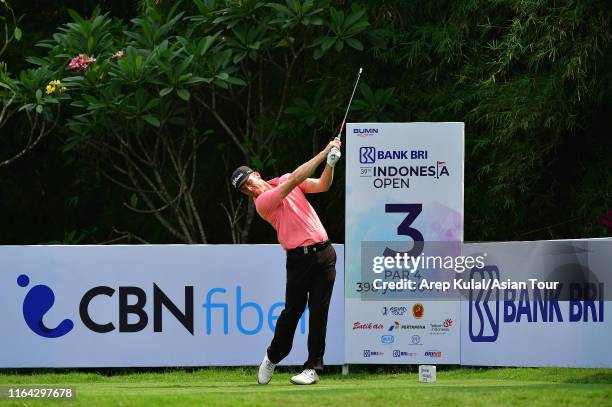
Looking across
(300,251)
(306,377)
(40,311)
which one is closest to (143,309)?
(40,311)

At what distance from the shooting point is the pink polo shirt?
900 cm

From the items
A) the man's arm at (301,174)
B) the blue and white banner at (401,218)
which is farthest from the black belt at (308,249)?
the blue and white banner at (401,218)

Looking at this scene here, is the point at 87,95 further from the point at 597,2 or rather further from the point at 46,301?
the point at 597,2

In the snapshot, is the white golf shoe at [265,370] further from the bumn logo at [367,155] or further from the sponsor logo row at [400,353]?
the bumn logo at [367,155]

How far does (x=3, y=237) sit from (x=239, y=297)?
665 cm

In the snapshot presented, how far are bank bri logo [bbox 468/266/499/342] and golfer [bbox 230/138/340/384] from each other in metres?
2.46

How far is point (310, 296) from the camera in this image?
9.17 metres

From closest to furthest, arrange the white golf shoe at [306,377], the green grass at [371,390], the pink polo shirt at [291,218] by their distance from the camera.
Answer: the green grass at [371,390], the pink polo shirt at [291,218], the white golf shoe at [306,377]

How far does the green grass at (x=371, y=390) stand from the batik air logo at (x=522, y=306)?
16.5 inches

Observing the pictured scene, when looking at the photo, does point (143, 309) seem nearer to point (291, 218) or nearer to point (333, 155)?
point (291, 218)

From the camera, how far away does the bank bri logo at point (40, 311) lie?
11648mm

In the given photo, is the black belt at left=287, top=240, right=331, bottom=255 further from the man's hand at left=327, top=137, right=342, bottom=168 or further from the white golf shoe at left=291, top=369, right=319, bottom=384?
the white golf shoe at left=291, top=369, right=319, bottom=384

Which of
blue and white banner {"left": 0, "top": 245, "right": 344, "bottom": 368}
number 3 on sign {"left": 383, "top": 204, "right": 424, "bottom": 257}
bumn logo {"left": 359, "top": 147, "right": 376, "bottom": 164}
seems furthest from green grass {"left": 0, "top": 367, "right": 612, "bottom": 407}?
bumn logo {"left": 359, "top": 147, "right": 376, "bottom": 164}

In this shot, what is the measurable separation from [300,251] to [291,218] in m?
0.25
